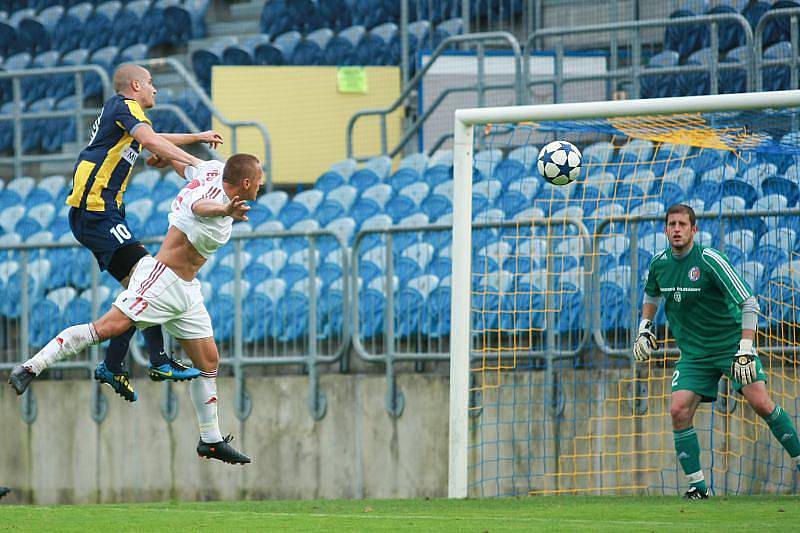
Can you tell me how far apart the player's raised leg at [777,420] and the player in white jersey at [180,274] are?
3475mm

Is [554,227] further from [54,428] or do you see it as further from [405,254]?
[54,428]

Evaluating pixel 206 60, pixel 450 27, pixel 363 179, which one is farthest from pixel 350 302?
pixel 206 60

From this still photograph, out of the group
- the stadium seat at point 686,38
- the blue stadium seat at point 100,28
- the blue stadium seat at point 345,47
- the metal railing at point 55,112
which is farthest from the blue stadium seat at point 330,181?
the blue stadium seat at point 100,28

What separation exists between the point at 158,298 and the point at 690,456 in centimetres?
380

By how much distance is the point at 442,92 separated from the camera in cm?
1519

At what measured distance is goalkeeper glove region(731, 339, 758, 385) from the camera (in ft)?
31.0

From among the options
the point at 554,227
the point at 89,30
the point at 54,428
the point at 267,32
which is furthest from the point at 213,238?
the point at 89,30

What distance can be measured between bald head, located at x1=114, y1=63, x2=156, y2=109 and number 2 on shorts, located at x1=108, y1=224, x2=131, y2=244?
0.75 metres

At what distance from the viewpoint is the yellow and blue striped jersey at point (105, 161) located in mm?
8633

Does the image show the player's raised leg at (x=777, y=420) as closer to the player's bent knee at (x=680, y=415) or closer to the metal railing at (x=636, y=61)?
the player's bent knee at (x=680, y=415)

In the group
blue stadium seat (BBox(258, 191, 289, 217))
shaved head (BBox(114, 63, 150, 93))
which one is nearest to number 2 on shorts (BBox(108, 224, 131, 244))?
shaved head (BBox(114, 63, 150, 93))

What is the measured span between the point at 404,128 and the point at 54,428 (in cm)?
570

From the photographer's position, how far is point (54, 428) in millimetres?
13398

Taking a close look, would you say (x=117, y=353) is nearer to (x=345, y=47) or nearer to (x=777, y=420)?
(x=777, y=420)
